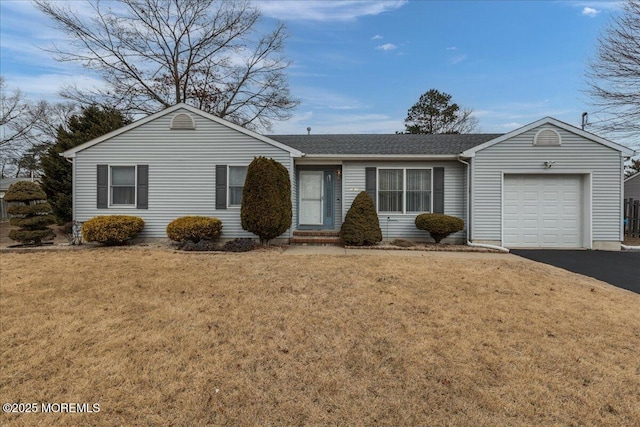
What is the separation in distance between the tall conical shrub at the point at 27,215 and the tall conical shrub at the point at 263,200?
6.41m

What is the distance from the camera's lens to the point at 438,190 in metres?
11.1

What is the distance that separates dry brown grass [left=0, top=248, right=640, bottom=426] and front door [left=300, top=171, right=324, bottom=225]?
559cm

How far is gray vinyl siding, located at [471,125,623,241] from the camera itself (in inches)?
403

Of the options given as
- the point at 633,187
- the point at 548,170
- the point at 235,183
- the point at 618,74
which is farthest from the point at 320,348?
the point at 633,187

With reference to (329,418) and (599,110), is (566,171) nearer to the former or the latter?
(599,110)

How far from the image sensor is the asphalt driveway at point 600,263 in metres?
6.69

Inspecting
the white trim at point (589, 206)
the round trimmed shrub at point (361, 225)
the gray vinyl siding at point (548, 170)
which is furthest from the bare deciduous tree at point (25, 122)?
the white trim at point (589, 206)

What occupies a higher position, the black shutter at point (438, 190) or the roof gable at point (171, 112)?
the roof gable at point (171, 112)

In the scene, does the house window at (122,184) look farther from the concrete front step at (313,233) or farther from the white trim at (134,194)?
the concrete front step at (313,233)

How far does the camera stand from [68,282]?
575 cm

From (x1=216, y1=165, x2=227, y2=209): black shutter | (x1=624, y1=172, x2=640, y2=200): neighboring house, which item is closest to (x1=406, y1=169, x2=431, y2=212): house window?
(x1=216, y1=165, x2=227, y2=209): black shutter

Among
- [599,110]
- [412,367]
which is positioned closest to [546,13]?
[599,110]

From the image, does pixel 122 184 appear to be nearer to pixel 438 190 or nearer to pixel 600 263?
pixel 438 190

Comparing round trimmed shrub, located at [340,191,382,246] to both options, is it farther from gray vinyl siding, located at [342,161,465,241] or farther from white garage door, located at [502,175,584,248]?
white garage door, located at [502,175,584,248]
